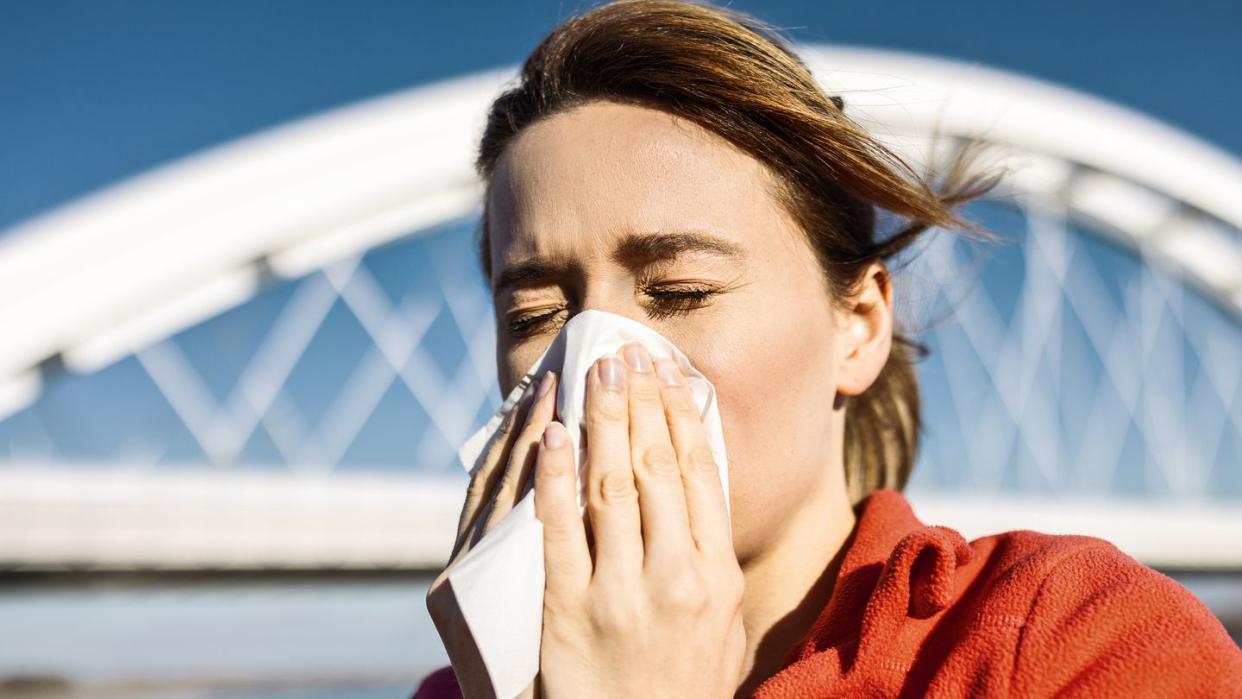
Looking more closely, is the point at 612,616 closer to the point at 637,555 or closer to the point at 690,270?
the point at 637,555

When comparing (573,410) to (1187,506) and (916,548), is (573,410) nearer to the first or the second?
(916,548)

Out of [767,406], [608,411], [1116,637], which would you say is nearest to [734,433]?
[767,406]

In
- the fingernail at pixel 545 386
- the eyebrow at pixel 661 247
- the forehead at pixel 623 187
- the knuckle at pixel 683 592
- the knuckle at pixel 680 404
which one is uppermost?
the forehead at pixel 623 187

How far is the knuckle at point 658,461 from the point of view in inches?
72.3

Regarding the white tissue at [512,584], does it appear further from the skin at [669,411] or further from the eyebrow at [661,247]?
the eyebrow at [661,247]

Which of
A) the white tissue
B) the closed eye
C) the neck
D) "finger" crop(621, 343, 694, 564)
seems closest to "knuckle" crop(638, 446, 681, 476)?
"finger" crop(621, 343, 694, 564)

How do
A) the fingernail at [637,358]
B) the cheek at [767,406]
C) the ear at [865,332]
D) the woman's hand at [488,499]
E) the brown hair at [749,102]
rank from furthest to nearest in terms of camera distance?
1. the ear at [865,332]
2. the brown hair at [749,102]
3. the cheek at [767,406]
4. the fingernail at [637,358]
5. the woman's hand at [488,499]

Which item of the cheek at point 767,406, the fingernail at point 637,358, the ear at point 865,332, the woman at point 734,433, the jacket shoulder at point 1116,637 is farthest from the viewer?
the ear at point 865,332

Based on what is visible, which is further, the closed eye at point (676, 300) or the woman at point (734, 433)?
the closed eye at point (676, 300)

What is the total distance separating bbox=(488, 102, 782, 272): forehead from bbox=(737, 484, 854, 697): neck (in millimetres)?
658

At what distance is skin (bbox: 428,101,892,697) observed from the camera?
1758 mm

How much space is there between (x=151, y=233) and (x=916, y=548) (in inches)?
556

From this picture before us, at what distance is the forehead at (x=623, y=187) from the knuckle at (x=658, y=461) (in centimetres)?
46

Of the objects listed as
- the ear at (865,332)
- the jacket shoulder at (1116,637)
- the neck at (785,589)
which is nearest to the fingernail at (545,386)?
the neck at (785,589)
